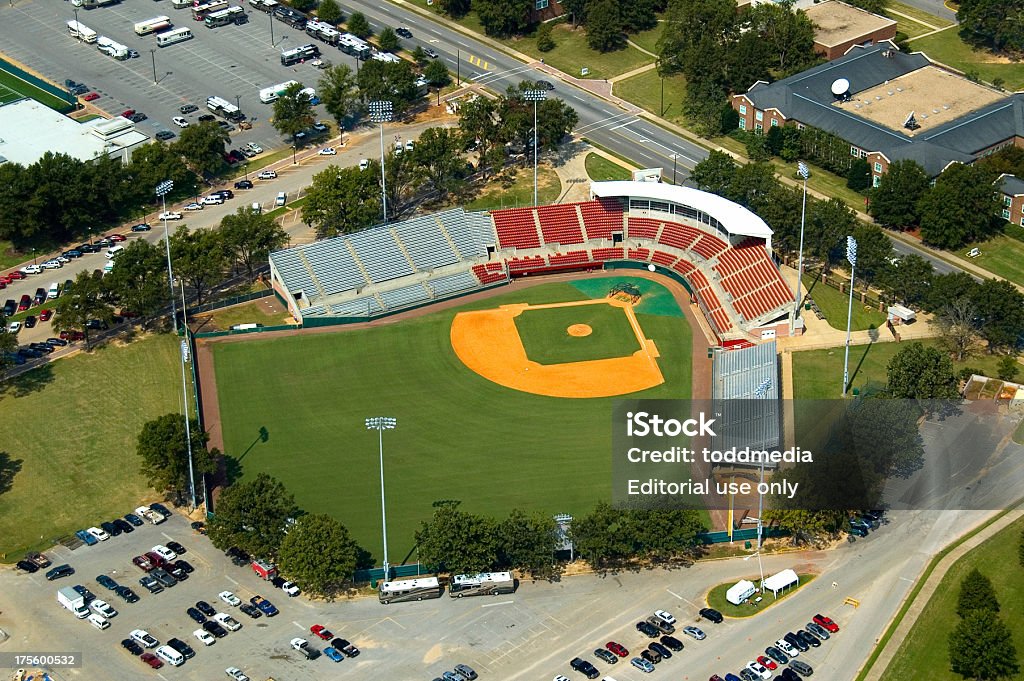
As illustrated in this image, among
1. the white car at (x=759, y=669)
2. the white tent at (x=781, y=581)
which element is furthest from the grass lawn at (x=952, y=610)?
the white tent at (x=781, y=581)

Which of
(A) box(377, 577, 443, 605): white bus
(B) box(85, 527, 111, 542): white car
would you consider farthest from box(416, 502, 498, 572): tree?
(B) box(85, 527, 111, 542): white car

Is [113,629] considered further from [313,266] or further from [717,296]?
[717,296]

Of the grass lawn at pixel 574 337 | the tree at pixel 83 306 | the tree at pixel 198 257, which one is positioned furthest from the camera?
the tree at pixel 198 257

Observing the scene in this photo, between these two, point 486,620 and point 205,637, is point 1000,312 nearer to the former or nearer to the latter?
point 486,620

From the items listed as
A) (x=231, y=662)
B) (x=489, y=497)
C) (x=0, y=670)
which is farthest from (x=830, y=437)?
(x=0, y=670)

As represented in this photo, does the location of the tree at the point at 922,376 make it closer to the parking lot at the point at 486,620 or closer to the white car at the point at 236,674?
the parking lot at the point at 486,620

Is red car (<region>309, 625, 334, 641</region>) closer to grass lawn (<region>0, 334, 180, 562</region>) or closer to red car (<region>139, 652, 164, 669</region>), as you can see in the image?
red car (<region>139, 652, 164, 669</region>)
